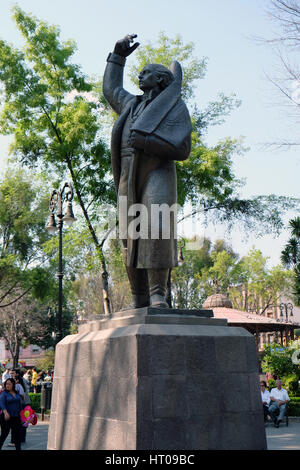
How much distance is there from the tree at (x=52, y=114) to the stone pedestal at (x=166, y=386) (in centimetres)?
1241

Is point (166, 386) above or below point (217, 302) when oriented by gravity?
below

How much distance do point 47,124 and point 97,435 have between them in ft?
47.5

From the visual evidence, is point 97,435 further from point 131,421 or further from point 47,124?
point 47,124

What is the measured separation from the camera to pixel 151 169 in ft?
17.7

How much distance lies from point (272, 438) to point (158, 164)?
709 centimetres

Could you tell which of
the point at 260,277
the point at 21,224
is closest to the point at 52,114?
the point at 21,224

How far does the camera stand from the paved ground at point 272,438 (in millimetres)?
8641

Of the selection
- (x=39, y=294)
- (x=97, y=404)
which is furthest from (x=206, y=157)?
(x=97, y=404)

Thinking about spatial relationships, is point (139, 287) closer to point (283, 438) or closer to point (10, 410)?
point (10, 410)
